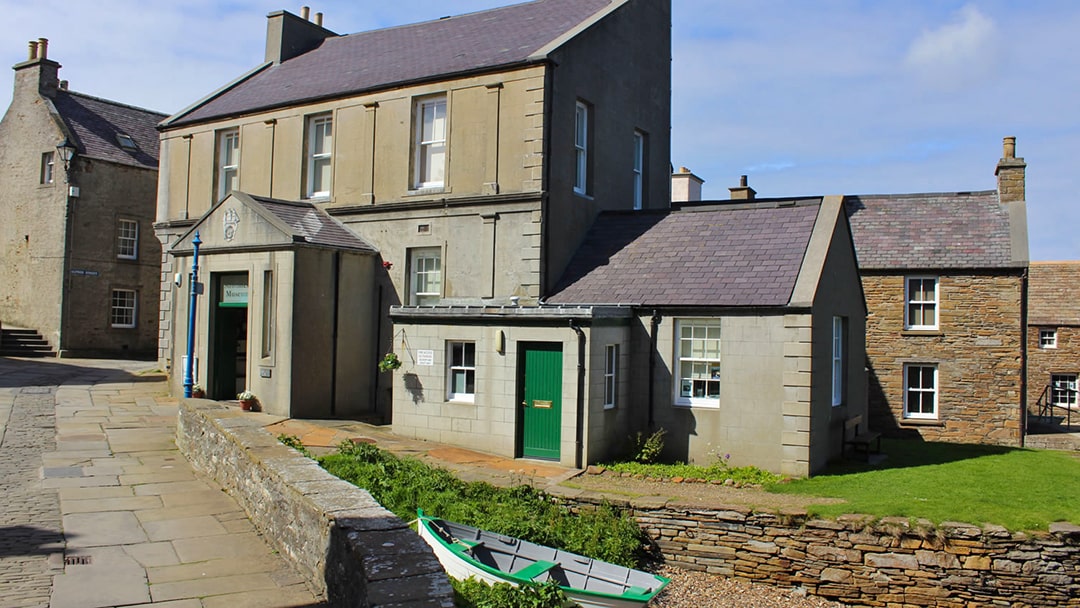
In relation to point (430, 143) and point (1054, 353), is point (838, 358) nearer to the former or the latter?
point (430, 143)

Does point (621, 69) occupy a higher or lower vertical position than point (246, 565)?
higher

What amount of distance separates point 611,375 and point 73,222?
84.4 ft

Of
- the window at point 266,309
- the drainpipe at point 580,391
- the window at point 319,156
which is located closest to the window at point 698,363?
the drainpipe at point 580,391

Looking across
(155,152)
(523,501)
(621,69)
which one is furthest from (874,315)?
(155,152)

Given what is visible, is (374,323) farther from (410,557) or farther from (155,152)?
(155,152)

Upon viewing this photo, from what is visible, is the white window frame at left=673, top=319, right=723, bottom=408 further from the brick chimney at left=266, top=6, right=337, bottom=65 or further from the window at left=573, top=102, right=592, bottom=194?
the brick chimney at left=266, top=6, right=337, bottom=65

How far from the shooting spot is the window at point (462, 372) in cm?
1711

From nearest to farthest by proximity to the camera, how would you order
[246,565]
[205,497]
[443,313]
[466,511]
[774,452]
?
1. [246,565]
2. [205,497]
3. [466,511]
4. [774,452]
5. [443,313]

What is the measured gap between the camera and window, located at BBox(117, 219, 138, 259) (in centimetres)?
3425

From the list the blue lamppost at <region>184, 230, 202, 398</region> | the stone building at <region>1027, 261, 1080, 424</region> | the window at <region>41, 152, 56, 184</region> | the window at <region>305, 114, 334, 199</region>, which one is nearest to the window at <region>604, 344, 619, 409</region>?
the window at <region>305, 114, 334, 199</region>

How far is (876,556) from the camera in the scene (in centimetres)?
1213

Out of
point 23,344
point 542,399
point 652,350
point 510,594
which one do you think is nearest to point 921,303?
point 652,350

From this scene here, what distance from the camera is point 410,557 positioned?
251 inches

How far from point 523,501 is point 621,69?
43.2 feet
